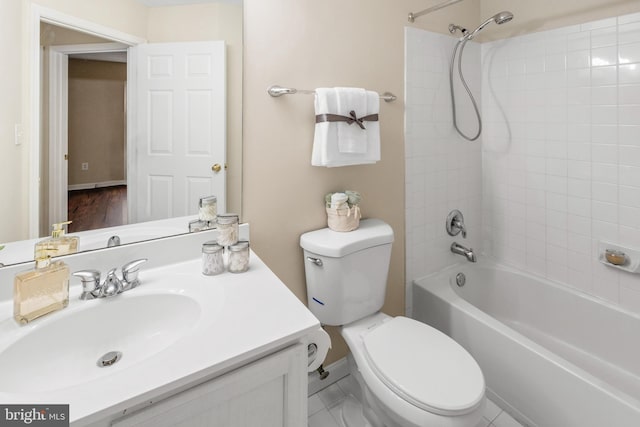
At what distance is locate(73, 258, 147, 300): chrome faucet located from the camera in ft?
3.10

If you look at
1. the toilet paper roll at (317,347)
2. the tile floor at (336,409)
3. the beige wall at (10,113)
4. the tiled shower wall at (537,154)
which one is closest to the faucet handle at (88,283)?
the beige wall at (10,113)

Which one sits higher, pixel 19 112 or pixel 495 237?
pixel 19 112

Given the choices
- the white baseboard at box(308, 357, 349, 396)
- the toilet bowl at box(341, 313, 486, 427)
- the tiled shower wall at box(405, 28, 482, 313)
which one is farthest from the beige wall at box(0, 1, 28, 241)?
the tiled shower wall at box(405, 28, 482, 313)

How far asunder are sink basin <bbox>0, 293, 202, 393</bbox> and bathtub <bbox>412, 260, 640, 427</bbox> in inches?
51.5

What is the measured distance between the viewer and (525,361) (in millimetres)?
1377

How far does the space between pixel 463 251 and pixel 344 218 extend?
0.91m

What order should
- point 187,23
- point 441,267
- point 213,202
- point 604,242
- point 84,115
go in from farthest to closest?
point 441,267 → point 604,242 → point 213,202 → point 187,23 → point 84,115

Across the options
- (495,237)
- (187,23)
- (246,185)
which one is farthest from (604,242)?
(187,23)

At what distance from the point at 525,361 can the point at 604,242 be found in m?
0.78

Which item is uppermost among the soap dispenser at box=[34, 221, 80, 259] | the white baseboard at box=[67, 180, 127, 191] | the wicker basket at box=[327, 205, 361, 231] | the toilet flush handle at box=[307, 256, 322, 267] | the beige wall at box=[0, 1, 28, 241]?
the beige wall at box=[0, 1, 28, 241]

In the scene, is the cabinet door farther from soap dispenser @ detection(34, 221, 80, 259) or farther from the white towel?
the white towel

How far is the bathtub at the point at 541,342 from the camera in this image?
1.23 m

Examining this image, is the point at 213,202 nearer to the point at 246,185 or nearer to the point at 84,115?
the point at 246,185

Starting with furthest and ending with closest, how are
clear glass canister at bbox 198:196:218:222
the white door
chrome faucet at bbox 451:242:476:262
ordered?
chrome faucet at bbox 451:242:476:262 → clear glass canister at bbox 198:196:218:222 → the white door
